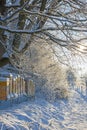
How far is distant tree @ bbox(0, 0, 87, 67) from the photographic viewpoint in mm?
8812

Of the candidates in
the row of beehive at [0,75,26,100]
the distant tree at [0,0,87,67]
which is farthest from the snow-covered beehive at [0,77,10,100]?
the distant tree at [0,0,87,67]

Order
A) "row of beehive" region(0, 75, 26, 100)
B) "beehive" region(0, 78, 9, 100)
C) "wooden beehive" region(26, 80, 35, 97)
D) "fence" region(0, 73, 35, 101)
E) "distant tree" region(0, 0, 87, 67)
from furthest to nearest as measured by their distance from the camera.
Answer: "wooden beehive" region(26, 80, 35, 97) < "fence" region(0, 73, 35, 101) < "row of beehive" region(0, 75, 26, 100) < "beehive" region(0, 78, 9, 100) < "distant tree" region(0, 0, 87, 67)

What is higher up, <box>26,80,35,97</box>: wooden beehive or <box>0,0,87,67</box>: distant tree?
<box>0,0,87,67</box>: distant tree

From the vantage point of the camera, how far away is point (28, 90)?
28438 mm

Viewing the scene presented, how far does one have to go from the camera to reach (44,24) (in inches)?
391

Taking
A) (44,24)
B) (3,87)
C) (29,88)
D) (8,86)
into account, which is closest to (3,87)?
(3,87)

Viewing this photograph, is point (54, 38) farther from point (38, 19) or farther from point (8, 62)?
point (8, 62)

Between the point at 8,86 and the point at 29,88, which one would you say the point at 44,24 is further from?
the point at 29,88

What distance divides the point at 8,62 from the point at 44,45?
42.3 inches

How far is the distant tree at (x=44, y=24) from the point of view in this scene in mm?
8812

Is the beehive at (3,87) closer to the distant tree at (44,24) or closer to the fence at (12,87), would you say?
the fence at (12,87)

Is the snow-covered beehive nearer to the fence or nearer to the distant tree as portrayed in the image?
the fence

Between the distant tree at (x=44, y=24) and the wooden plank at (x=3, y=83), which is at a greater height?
the distant tree at (x=44, y=24)

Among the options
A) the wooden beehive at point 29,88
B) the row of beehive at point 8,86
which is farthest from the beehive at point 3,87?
the wooden beehive at point 29,88
